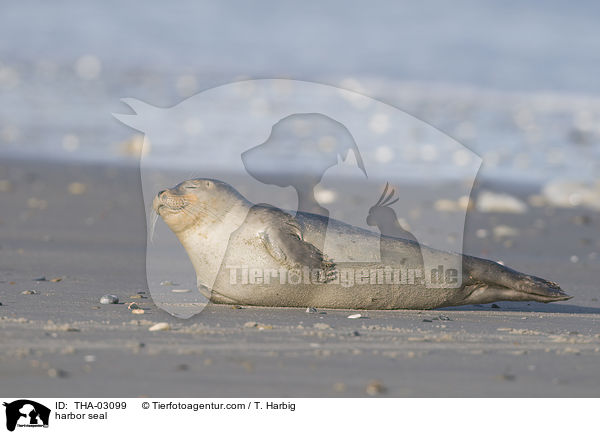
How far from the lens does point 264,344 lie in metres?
5.12

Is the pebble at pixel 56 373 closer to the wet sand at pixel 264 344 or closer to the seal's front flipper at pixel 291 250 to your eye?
the wet sand at pixel 264 344

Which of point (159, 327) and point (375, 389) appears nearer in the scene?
point (375, 389)

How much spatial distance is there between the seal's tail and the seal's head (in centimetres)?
166

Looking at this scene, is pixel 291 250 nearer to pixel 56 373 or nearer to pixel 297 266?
pixel 297 266

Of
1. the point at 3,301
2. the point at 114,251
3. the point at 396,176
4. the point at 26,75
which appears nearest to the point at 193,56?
the point at 26,75

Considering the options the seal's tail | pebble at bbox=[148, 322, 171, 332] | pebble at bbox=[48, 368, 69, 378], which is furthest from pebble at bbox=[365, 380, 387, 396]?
the seal's tail

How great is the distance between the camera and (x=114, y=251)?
30.0 ft

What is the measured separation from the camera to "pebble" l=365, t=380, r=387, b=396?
422 cm

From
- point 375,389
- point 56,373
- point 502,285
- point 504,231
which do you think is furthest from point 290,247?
point 504,231
